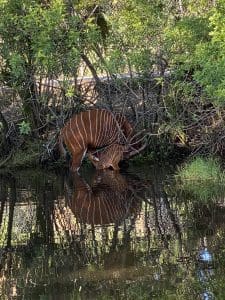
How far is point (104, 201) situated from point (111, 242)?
3.25 meters

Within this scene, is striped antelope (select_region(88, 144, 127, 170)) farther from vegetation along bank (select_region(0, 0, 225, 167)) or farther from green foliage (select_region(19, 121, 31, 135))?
green foliage (select_region(19, 121, 31, 135))

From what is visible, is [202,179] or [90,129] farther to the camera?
[90,129]

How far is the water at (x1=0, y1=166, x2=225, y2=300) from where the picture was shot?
7.27 meters

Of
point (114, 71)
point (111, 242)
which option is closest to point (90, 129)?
point (114, 71)

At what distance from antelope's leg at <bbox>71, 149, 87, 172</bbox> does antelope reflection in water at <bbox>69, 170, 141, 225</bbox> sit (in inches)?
58.5

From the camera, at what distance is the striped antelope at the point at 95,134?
17266 millimetres

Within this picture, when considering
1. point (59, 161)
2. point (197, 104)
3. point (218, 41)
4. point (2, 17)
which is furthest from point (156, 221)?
point (59, 161)

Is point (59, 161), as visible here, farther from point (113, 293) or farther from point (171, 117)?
point (113, 293)

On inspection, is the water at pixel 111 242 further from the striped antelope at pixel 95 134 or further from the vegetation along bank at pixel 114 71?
the striped antelope at pixel 95 134

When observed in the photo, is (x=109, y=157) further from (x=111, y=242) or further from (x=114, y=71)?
(x=111, y=242)

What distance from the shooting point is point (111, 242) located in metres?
9.24

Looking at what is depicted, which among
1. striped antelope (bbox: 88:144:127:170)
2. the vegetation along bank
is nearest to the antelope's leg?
striped antelope (bbox: 88:144:127:170)

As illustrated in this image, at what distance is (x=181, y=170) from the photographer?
14516 mm

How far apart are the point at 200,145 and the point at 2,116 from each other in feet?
18.8
